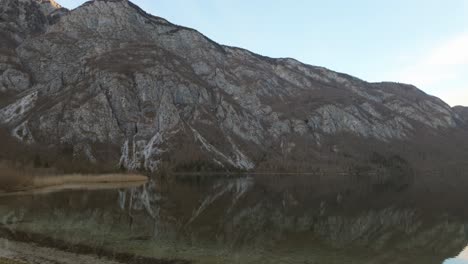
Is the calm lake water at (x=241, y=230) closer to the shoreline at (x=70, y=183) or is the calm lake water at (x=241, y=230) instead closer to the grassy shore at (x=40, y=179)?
the grassy shore at (x=40, y=179)

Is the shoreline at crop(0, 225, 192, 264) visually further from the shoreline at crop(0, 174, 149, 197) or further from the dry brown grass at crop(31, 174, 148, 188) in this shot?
the dry brown grass at crop(31, 174, 148, 188)

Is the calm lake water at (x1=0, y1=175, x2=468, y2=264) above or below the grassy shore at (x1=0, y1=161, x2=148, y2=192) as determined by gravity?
below

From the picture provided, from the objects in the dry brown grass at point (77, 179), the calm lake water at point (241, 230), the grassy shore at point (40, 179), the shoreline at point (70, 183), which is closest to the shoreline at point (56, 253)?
the calm lake water at point (241, 230)

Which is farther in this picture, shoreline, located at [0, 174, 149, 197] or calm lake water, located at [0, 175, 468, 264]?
shoreline, located at [0, 174, 149, 197]

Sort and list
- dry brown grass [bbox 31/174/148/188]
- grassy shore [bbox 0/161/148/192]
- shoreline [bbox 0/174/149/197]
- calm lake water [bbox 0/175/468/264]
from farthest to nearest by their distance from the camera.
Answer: dry brown grass [bbox 31/174/148/188] → shoreline [bbox 0/174/149/197] → grassy shore [bbox 0/161/148/192] → calm lake water [bbox 0/175/468/264]

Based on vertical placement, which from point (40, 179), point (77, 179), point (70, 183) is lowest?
point (70, 183)

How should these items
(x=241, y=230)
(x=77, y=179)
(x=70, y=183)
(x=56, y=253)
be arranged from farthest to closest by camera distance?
(x=77, y=179) < (x=70, y=183) < (x=241, y=230) < (x=56, y=253)

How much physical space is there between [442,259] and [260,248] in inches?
659

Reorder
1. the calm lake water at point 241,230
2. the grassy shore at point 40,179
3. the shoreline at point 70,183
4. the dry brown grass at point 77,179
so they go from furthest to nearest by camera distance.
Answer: the dry brown grass at point 77,179 < the shoreline at point 70,183 < the grassy shore at point 40,179 < the calm lake water at point 241,230

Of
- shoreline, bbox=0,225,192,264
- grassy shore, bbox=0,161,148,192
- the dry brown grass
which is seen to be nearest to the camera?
shoreline, bbox=0,225,192,264

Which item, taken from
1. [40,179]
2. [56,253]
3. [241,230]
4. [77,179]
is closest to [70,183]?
[77,179]

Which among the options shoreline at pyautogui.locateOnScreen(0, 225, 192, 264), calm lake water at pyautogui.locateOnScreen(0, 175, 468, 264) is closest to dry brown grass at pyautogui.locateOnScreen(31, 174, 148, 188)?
calm lake water at pyautogui.locateOnScreen(0, 175, 468, 264)

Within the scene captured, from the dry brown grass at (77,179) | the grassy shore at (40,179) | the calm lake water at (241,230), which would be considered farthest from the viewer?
the dry brown grass at (77,179)

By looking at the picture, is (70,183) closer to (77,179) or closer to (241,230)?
(77,179)
